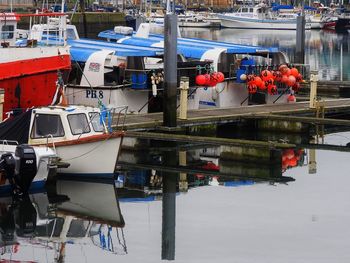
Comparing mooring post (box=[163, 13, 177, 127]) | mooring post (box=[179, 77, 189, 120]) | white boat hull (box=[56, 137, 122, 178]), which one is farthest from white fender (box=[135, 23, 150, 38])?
white boat hull (box=[56, 137, 122, 178])

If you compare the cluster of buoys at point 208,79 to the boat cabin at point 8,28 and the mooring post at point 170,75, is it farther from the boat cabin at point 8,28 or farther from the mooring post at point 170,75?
the boat cabin at point 8,28

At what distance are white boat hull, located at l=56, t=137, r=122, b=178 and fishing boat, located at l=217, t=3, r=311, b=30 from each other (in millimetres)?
98347

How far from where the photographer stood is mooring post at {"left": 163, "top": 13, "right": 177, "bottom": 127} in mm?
33562

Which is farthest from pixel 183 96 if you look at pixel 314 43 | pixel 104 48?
pixel 314 43

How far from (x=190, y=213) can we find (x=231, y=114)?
33.7ft

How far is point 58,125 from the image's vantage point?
28578mm

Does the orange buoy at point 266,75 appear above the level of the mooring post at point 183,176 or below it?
above

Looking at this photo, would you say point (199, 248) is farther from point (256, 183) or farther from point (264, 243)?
point (256, 183)

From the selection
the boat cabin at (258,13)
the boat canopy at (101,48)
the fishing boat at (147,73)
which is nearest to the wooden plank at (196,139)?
the fishing boat at (147,73)

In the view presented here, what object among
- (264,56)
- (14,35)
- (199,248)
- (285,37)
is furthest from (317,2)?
(199,248)

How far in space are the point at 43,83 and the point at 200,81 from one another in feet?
22.7

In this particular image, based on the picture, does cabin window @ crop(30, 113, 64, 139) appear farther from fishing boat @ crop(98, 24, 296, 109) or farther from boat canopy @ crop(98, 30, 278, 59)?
boat canopy @ crop(98, 30, 278, 59)

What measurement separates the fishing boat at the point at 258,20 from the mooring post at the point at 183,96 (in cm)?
9207

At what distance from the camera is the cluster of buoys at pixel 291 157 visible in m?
32.4
